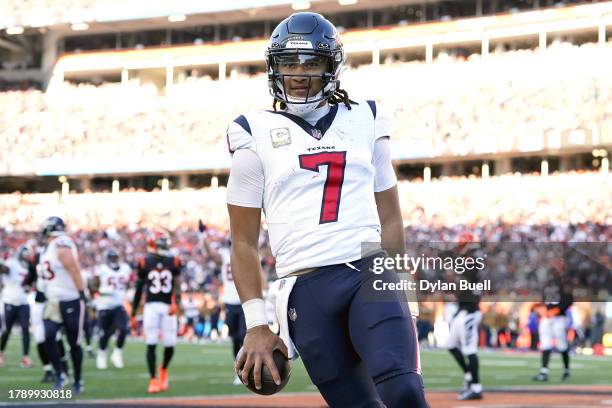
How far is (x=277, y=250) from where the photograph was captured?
3701mm

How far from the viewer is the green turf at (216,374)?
11750 mm

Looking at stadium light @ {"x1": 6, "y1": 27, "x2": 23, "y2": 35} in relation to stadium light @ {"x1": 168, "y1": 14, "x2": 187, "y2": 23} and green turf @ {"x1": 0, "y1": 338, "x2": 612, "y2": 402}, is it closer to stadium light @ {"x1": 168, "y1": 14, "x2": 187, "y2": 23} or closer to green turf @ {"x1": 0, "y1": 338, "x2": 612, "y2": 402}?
stadium light @ {"x1": 168, "y1": 14, "x2": 187, "y2": 23}

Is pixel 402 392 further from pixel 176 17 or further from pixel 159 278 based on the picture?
pixel 176 17

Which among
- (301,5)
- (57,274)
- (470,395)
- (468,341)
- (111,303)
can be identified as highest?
(301,5)

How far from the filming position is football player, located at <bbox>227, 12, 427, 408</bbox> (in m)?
3.48

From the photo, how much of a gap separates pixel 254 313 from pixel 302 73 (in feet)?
2.89

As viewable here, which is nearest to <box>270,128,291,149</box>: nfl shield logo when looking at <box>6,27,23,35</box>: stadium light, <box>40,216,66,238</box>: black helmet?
<box>40,216,66,238</box>: black helmet

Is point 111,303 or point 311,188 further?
point 111,303

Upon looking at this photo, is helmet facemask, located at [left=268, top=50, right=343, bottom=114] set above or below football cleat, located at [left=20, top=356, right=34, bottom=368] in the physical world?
above

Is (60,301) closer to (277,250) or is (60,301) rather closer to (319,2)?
(277,250)

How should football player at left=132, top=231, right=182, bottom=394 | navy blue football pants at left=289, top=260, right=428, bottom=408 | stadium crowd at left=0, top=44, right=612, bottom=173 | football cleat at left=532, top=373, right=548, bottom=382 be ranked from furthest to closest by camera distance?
stadium crowd at left=0, top=44, right=612, bottom=173, football cleat at left=532, top=373, right=548, bottom=382, football player at left=132, top=231, right=182, bottom=394, navy blue football pants at left=289, top=260, right=428, bottom=408

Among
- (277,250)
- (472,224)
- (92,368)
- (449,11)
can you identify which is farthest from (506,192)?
(277,250)

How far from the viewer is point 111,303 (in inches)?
609

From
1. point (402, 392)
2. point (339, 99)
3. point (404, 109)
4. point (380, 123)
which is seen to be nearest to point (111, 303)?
point (339, 99)
